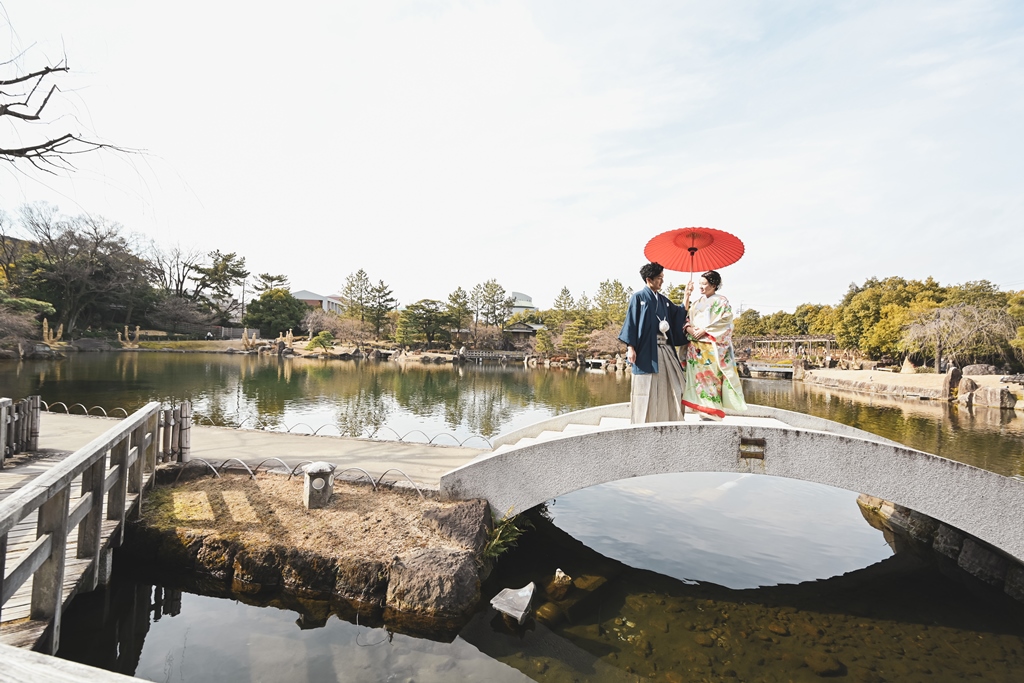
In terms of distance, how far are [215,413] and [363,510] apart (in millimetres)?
10364

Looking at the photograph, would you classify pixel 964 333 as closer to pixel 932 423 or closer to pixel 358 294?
pixel 932 423

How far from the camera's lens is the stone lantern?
14.4 feet

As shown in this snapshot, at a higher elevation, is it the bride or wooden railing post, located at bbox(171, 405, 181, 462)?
the bride

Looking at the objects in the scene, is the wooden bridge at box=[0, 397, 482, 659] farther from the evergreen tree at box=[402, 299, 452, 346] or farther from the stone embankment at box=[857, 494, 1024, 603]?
the evergreen tree at box=[402, 299, 452, 346]

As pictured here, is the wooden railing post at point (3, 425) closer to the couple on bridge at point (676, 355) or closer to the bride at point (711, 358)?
the couple on bridge at point (676, 355)

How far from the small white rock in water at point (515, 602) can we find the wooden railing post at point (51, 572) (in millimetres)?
2574

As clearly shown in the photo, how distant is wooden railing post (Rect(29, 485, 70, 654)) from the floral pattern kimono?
4.70m

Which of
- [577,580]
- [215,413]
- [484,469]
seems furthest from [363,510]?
[215,413]

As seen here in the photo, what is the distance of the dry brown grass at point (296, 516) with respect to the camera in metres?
3.99

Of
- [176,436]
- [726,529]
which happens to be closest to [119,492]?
[176,436]

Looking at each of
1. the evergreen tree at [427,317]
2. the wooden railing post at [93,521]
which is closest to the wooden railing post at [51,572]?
the wooden railing post at [93,521]

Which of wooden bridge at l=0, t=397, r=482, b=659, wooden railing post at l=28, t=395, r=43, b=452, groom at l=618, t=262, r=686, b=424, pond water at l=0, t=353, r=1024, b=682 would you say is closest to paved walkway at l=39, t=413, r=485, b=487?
wooden bridge at l=0, t=397, r=482, b=659

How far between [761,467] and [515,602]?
6.99 ft

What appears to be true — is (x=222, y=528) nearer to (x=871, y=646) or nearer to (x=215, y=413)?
(x=871, y=646)
